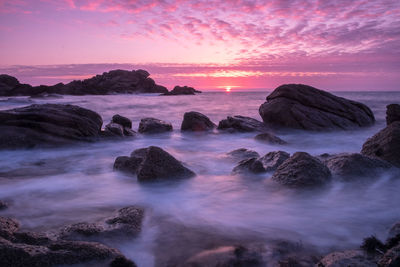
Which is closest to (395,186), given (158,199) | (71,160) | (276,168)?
(276,168)

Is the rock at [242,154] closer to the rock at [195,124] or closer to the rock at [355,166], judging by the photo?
the rock at [355,166]

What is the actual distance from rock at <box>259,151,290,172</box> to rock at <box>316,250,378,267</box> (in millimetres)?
3542

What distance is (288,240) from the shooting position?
348 cm

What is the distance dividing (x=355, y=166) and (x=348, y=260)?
3.65 m

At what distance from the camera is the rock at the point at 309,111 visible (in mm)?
13336

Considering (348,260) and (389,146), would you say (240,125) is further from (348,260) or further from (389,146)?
(348,260)

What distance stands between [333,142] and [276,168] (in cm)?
578

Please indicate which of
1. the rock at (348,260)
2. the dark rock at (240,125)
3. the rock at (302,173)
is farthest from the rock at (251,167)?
the dark rock at (240,125)

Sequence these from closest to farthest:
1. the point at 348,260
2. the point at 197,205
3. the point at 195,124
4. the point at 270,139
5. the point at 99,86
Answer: the point at 348,260
the point at 197,205
the point at 270,139
the point at 195,124
the point at 99,86

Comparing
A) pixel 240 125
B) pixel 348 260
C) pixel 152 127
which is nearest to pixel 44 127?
pixel 152 127

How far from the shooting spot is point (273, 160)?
653 centimetres

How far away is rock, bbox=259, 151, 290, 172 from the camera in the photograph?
6.24 m

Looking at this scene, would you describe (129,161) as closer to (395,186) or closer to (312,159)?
(312,159)

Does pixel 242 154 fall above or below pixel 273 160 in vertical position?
below
